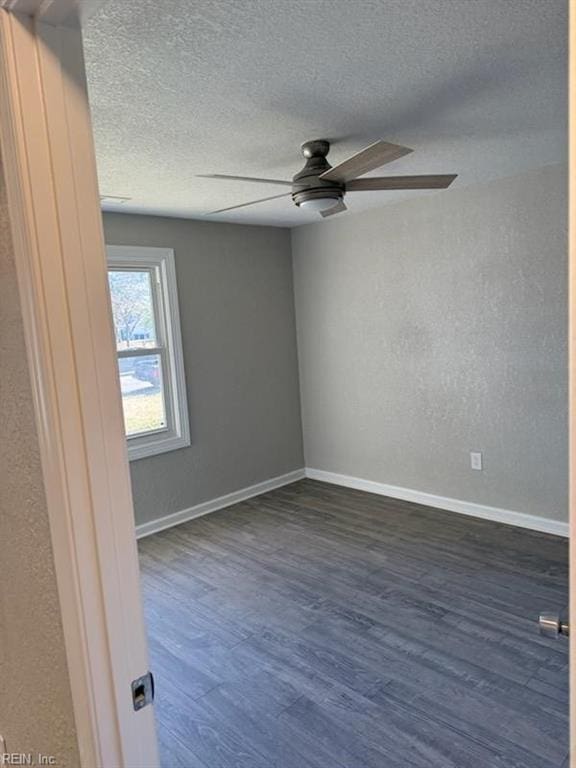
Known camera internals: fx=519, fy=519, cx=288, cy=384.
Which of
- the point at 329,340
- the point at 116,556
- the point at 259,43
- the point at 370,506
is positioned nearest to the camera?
the point at 116,556

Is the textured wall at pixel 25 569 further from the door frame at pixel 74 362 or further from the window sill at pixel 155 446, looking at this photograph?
the window sill at pixel 155 446

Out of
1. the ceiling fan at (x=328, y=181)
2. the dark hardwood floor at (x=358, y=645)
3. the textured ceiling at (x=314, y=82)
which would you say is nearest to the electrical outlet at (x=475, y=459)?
the dark hardwood floor at (x=358, y=645)

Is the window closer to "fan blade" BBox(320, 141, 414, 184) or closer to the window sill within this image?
the window sill

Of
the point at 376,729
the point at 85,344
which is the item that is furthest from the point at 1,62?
the point at 376,729

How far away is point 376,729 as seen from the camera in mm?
1921

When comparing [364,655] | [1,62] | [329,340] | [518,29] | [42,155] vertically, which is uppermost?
[518,29]

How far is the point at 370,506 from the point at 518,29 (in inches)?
131

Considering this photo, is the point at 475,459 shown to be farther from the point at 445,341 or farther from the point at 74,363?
the point at 74,363

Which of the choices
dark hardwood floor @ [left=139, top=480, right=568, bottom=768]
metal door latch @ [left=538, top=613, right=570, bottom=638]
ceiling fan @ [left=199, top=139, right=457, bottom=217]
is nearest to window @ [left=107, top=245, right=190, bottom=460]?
dark hardwood floor @ [left=139, top=480, right=568, bottom=768]

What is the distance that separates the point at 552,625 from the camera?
1.95 ft

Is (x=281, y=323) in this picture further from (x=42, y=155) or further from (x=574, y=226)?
(x=574, y=226)

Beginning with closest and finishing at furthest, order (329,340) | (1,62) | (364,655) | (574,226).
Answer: (574,226) → (1,62) → (364,655) → (329,340)

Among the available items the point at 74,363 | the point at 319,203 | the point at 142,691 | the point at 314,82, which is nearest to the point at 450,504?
the point at 319,203

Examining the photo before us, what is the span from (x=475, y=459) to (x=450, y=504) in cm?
43
